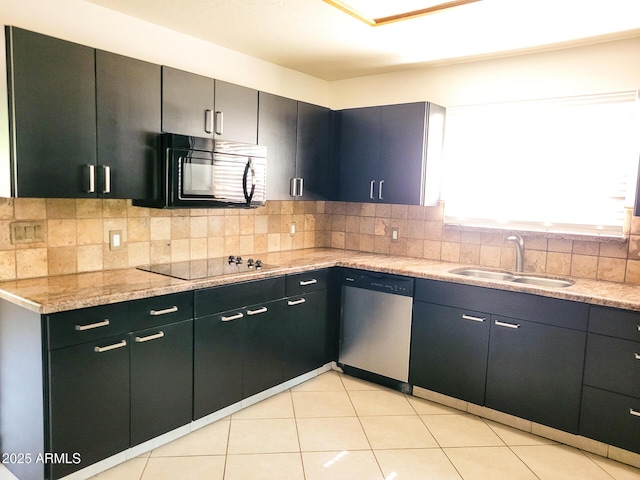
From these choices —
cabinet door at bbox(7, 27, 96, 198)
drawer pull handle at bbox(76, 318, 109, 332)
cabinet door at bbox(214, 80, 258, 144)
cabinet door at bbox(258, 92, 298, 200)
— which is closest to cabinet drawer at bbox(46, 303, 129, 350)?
drawer pull handle at bbox(76, 318, 109, 332)

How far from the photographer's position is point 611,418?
2.60 meters

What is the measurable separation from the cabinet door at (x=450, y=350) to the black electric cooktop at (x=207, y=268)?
1.12 metres

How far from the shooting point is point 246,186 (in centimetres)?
315

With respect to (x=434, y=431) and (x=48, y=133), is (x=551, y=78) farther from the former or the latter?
(x=48, y=133)

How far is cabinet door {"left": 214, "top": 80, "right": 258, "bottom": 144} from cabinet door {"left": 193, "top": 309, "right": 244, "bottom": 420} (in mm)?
1155

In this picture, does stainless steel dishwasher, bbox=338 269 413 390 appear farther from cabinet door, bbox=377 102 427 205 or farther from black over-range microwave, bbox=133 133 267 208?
black over-range microwave, bbox=133 133 267 208

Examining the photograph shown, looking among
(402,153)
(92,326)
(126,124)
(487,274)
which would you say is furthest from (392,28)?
(92,326)

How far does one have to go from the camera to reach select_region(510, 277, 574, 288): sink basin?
122 inches

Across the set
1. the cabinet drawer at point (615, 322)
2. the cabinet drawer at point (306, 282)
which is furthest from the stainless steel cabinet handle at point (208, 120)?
the cabinet drawer at point (615, 322)

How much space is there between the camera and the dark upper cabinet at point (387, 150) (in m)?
3.52

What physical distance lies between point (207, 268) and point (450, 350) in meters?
1.68

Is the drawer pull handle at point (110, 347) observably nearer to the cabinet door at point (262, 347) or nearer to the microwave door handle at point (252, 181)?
the cabinet door at point (262, 347)

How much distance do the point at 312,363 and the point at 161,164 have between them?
179 cm

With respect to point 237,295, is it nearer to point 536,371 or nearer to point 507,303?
point 507,303
